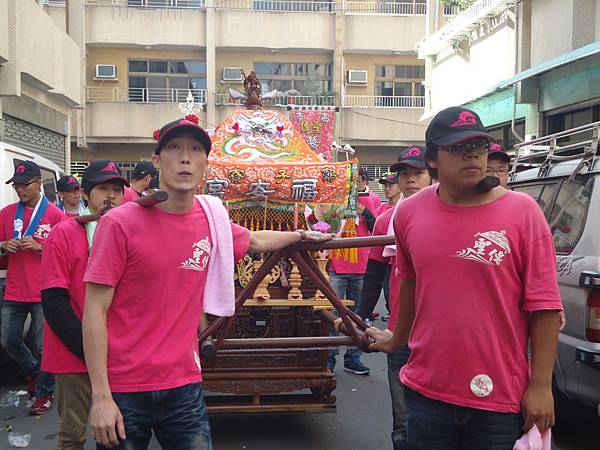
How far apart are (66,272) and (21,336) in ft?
9.75

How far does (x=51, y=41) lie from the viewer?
1523 cm

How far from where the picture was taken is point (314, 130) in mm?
5750

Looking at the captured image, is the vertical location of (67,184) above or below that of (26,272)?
above

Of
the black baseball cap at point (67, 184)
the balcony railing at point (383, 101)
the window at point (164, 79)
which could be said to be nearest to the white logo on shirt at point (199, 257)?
the black baseball cap at point (67, 184)

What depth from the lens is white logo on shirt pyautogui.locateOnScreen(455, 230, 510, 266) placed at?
7.61 ft

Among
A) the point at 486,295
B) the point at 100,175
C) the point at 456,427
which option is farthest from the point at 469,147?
the point at 100,175

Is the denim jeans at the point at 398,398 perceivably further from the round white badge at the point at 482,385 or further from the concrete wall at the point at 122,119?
the concrete wall at the point at 122,119

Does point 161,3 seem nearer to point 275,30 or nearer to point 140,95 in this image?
point 140,95

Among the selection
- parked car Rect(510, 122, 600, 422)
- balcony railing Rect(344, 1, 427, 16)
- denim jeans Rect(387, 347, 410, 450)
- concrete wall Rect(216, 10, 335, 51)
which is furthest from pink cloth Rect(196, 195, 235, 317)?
balcony railing Rect(344, 1, 427, 16)

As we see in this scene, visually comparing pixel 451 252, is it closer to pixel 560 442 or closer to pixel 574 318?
pixel 574 318

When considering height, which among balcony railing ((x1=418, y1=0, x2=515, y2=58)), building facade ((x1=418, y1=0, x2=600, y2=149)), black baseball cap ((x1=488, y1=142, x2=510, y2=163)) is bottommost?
black baseball cap ((x1=488, y1=142, x2=510, y2=163))

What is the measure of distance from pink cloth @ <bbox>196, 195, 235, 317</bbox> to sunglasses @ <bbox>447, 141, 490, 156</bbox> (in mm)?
934

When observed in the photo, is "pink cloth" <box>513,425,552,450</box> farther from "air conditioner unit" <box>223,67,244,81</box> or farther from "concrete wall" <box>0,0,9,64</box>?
"air conditioner unit" <box>223,67,244,81</box>

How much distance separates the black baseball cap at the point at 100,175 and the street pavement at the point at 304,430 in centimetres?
213
